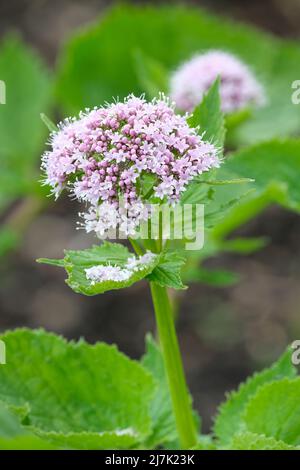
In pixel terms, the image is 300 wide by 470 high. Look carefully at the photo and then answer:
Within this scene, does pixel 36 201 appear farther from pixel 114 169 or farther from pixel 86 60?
pixel 114 169

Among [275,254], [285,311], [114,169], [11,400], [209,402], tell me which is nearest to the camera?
[114,169]

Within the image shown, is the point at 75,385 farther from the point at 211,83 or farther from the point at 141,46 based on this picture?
the point at 141,46

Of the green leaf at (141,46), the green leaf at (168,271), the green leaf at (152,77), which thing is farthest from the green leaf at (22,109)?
the green leaf at (168,271)

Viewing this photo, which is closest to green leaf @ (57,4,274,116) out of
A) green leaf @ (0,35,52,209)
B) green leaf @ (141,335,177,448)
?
green leaf @ (0,35,52,209)

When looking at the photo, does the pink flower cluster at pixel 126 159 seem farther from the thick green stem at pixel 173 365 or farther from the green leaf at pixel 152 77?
the green leaf at pixel 152 77

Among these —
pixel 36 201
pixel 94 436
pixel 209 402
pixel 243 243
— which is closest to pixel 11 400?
pixel 94 436

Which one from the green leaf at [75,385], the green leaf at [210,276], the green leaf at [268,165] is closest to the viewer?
the green leaf at [75,385]
